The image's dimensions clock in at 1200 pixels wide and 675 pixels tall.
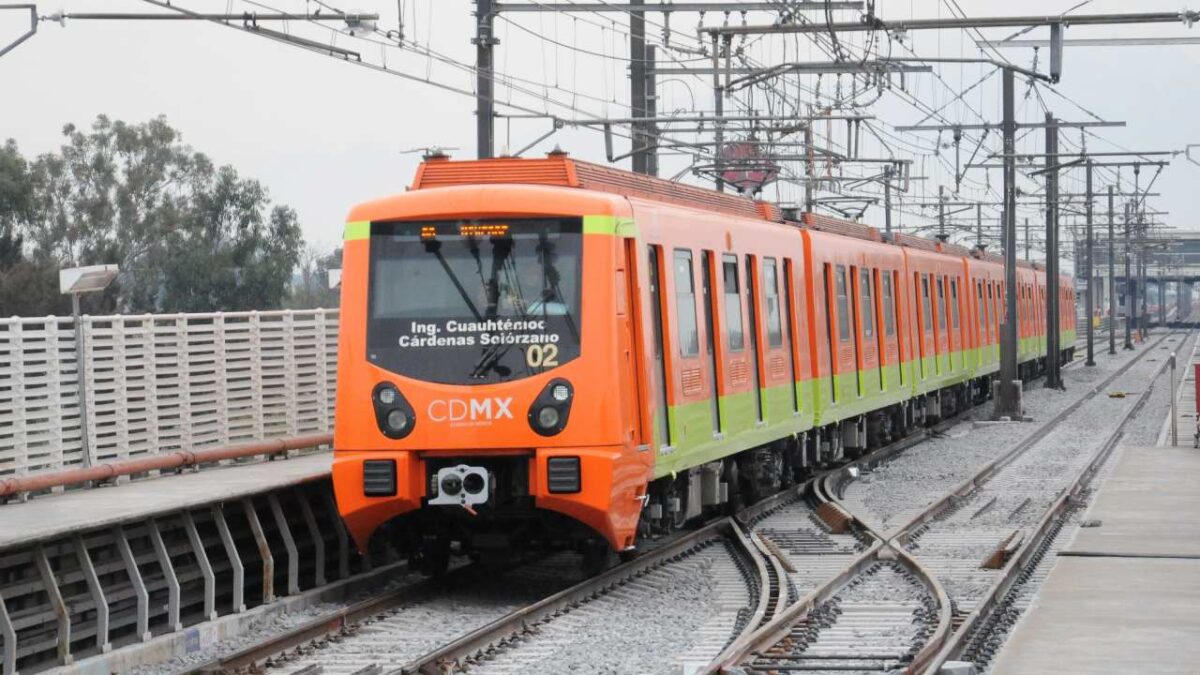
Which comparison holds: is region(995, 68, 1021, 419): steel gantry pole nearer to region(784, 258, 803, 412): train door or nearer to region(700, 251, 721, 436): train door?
region(784, 258, 803, 412): train door

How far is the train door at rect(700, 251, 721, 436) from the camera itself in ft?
52.6

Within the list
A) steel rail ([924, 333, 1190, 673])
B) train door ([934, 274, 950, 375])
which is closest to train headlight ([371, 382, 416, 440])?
steel rail ([924, 333, 1190, 673])

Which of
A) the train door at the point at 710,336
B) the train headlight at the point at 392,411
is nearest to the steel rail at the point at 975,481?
the train door at the point at 710,336

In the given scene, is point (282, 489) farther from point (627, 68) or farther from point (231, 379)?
point (627, 68)

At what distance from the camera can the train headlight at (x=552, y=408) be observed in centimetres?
1302

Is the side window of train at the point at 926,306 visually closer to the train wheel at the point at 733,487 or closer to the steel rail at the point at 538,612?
the train wheel at the point at 733,487

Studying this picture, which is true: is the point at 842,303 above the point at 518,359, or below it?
above

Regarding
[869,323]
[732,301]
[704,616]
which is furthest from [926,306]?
[704,616]

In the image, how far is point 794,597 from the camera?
13.4m

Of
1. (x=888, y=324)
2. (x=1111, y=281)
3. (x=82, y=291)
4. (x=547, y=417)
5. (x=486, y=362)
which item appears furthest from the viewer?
(x=1111, y=281)

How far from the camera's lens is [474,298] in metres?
13.3

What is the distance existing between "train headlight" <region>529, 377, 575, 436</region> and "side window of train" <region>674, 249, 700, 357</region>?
7.02 ft

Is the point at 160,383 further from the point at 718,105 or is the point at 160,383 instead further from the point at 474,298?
the point at 718,105

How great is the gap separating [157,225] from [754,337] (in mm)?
43597
